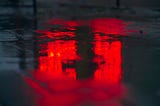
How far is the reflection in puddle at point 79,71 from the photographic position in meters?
7.75

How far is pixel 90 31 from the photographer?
691 inches

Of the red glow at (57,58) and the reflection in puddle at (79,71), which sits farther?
the red glow at (57,58)

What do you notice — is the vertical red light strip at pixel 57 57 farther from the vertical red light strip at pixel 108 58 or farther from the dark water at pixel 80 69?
the vertical red light strip at pixel 108 58

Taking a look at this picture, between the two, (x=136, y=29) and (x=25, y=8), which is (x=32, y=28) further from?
(x=25, y=8)

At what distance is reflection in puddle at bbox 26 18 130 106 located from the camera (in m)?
7.75

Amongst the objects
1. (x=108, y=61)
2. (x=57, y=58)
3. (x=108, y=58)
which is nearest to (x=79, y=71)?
(x=108, y=61)

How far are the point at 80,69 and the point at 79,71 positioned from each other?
0.17 m

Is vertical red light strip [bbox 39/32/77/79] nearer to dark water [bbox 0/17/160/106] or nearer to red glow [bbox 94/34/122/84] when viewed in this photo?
dark water [bbox 0/17/160/106]

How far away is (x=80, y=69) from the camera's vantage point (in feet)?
32.9

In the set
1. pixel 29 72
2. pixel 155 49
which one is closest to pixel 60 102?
pixel 29 72

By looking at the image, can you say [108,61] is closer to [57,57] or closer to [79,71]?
[79,71]

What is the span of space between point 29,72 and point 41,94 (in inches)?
75.2

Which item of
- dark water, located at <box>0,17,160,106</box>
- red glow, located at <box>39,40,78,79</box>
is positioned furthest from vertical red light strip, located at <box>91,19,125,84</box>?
red glow, located at <box>39,40,78,79</box>

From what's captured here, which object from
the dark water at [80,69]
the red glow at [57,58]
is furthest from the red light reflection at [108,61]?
the red glow at [57,58]
